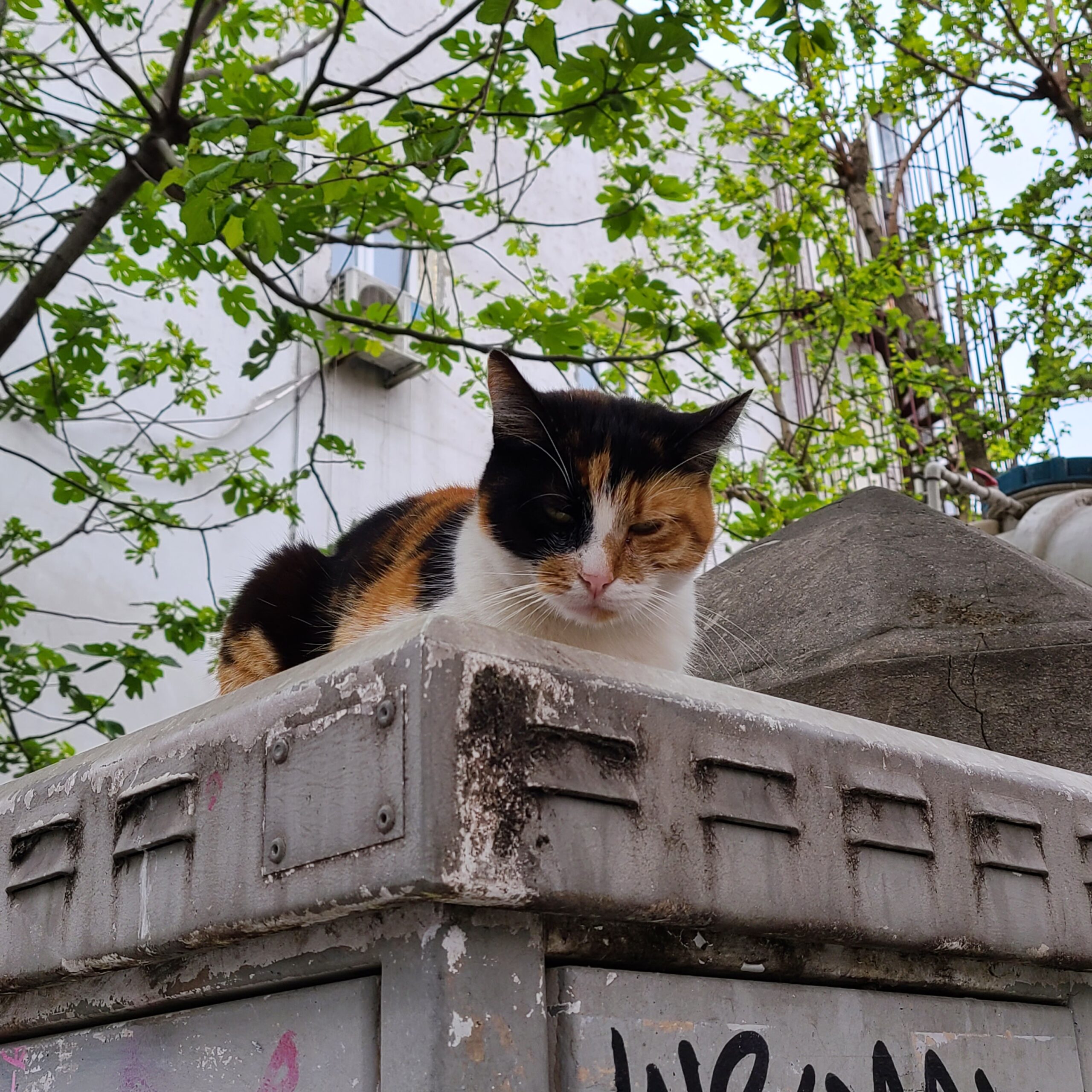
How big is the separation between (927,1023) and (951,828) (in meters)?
0.20

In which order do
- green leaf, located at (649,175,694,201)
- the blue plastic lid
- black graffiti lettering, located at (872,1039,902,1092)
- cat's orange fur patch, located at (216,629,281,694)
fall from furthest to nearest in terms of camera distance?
the blue plastic lid
green leaf, located at (649,175,694,201)
cat's orange fur patch, located at (216,629,281,694)
black graffiti lettering, located at (872,1039,902,1092)

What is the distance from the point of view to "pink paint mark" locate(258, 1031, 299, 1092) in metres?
0.87

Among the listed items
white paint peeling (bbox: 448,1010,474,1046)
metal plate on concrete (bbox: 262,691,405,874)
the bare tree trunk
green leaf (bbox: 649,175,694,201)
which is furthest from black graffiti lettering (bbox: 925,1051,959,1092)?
the bare tree trunk

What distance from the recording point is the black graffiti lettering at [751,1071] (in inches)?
33.6

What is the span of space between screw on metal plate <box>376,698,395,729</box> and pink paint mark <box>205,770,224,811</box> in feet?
→ 0.70

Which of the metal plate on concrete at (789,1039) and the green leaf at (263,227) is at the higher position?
the green leaf at (263,227)

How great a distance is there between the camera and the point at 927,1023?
3.63 ft

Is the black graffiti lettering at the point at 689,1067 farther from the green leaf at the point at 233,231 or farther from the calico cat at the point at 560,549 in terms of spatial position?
the green leaf at the point at 233,231

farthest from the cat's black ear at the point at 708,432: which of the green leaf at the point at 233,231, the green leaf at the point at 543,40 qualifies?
the green leaf at the point at 233,231

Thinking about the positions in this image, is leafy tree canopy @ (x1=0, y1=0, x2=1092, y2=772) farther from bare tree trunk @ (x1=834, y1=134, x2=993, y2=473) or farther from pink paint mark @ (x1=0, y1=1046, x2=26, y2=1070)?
pink paint mark @ (x1=0, y1=1046, x2=26, y2=1070)

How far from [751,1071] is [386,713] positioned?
47 centimetres

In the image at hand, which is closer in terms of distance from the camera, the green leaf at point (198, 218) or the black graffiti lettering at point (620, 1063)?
the black graffiti lettering at point (620, 1063)

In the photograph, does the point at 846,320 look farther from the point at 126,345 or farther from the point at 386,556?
the point at 386,556

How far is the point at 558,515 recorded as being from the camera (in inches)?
66.9
